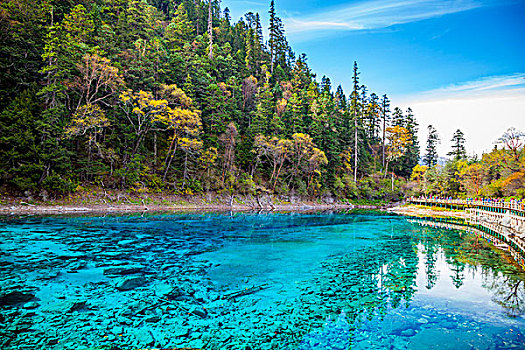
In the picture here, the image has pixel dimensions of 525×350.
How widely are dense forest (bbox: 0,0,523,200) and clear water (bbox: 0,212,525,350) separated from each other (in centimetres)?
1231

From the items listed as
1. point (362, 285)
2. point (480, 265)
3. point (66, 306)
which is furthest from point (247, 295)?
point (480, 265)

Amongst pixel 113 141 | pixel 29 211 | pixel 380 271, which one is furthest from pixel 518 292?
pixel 113 141

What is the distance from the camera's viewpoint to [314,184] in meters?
50.5

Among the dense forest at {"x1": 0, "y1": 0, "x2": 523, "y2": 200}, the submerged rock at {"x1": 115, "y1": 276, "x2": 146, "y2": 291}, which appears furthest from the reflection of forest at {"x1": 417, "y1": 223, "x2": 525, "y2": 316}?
the dense forest at {"x1": 0, "y1": 0, "x2": 523, "y2": 200}

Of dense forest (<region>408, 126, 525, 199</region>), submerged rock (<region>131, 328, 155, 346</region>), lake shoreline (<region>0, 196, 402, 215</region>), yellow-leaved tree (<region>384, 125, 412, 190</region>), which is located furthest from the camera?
yellow-leaved tree (<region>384, 125, 412, 190</region>)

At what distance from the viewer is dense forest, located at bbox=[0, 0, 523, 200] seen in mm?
25484

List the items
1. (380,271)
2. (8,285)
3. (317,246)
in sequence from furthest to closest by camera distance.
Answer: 1. (317,246)
2. (380,271)
3. (8,285)

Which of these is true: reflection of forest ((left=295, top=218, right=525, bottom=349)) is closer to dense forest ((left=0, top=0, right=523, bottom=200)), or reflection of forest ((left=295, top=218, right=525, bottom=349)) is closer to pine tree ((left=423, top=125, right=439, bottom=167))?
dense forest ((left=0, top=0, right=523, bottom=200))

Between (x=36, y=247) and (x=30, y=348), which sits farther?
(x=36, y=247)

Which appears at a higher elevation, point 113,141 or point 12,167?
point 113,141

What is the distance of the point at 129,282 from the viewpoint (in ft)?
30.9

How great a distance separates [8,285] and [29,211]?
1895 centimetres

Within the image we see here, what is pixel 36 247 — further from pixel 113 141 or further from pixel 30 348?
pixel 113 141

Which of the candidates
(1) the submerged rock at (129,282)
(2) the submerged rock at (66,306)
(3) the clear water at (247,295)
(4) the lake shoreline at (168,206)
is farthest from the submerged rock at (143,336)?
(4) the lake shoreline at (168,206)
